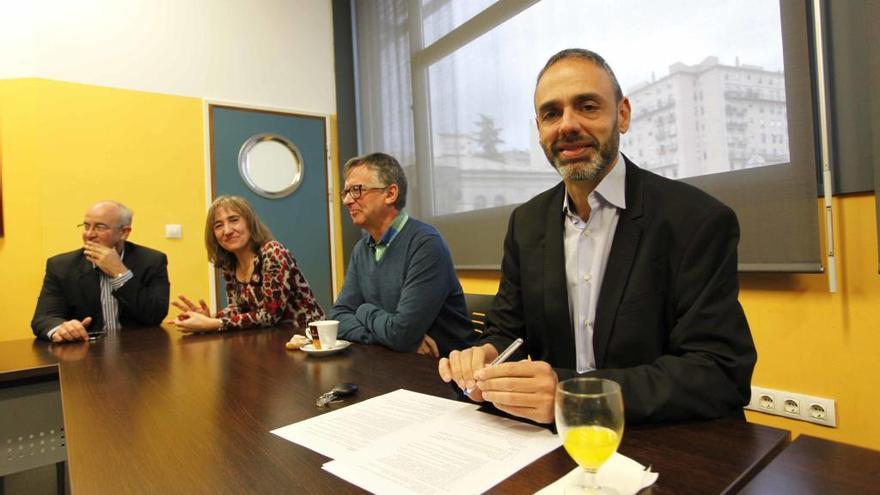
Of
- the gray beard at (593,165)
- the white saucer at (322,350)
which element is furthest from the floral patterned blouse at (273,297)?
the gray beard at (593,165)

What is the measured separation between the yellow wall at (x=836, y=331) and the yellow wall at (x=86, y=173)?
3422mm

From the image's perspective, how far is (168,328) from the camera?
222cm

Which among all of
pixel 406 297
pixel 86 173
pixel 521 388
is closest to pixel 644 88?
pixel 406 297

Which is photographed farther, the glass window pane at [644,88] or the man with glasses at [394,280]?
the glass window pane at [644,88]

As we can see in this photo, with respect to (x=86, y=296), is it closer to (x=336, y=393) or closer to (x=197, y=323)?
(x=197, y=323)

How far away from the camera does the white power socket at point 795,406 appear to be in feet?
5.30

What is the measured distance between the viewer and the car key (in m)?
0.95

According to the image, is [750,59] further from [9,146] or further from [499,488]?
[9,146]

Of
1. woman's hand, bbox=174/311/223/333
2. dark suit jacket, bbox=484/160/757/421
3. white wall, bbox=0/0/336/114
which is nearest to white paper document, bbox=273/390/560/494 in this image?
dark suit jacket, bbox=484/160/757/421

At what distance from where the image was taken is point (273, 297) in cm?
205

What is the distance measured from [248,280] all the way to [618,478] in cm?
195

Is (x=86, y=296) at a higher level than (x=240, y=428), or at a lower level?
higher

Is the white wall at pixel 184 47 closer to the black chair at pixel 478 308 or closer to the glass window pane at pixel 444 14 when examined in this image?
the glass window pane at pixel 444 14

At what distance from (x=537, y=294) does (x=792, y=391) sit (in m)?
1.17
